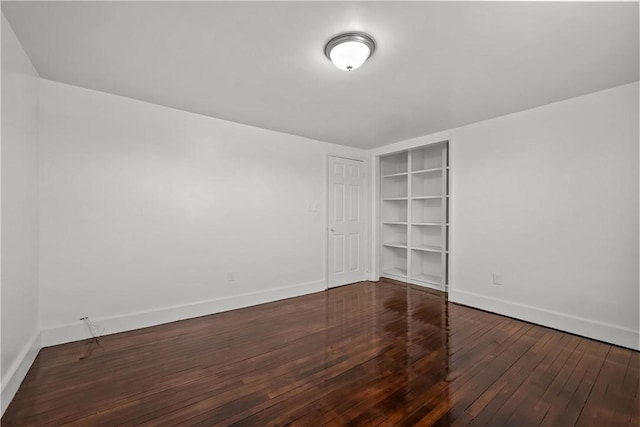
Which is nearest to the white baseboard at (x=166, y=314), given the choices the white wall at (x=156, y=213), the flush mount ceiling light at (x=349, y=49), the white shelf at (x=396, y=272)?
the white wall at (x=156, y=213)

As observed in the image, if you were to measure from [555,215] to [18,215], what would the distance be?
15.8 feet

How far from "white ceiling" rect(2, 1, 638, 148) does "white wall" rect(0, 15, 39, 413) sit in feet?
0.81

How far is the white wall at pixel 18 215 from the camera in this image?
1.76 m

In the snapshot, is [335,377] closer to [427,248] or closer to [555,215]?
[555,215]

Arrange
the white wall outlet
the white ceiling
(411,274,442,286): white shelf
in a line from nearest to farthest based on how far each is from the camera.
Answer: the white ceiling
the white wall outlet
(411,274,442,286): white shelf

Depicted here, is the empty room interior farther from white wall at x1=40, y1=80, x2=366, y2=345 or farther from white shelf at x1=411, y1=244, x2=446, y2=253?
white shelf at x1=411, y1=244, x2=446, y2=253

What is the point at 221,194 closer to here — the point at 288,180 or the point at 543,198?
the point at 288,180

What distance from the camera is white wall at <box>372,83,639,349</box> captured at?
2602 mm

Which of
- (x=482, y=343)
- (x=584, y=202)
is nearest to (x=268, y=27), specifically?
(x=482, y=343)

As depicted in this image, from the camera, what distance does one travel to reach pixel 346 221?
487cm

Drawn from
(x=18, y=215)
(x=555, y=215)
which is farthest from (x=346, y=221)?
(x=18, y=215)

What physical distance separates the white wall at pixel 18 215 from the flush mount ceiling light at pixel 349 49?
2064 millimetres

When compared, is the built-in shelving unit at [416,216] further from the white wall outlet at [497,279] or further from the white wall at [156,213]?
the white wall at [156,213]

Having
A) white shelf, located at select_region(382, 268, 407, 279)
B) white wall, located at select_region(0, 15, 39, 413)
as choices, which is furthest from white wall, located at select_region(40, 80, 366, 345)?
white shelf, located at select_region(382, 268, 407, 279)
